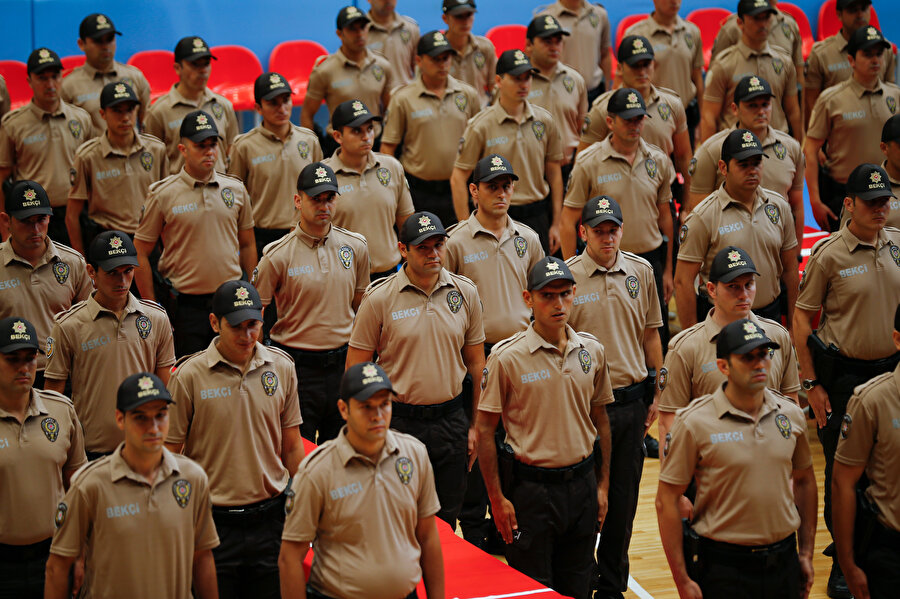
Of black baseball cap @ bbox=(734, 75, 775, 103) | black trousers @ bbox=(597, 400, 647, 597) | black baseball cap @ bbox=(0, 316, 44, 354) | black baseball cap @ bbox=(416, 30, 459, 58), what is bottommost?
black trousers @ bbox=(597, 400, 647, 597)

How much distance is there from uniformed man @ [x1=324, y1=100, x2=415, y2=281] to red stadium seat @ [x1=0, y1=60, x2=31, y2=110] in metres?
4.29

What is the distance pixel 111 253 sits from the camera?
541cm

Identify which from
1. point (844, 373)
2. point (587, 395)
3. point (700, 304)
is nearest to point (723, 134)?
point (700, 304)

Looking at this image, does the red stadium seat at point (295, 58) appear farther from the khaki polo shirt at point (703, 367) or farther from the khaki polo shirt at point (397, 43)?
the khaki polo shirt at point (703, 367)

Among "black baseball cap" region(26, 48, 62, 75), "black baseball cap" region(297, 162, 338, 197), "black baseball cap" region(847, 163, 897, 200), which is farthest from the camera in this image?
"black baseball cap" region(26, 48, 62, 75)

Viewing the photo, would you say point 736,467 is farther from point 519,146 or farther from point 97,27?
point 97,27

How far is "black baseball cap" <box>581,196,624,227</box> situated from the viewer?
5629mm

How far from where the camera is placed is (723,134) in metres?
7.14

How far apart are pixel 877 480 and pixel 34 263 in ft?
13.9

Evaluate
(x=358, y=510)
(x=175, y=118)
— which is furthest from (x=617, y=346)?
(x=175, y=118)

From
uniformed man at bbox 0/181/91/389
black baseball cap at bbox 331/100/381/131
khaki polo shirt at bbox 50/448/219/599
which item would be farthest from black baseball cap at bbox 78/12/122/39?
khaki polo shirt at bbox 50/448/219/599

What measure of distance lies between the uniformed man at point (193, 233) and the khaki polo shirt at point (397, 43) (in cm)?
297

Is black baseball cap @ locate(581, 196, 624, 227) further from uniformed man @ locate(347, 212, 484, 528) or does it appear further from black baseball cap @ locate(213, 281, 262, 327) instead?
black baseball cap @ locate(213, 281, 262, 327)

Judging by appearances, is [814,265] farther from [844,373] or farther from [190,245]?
[190,245]
